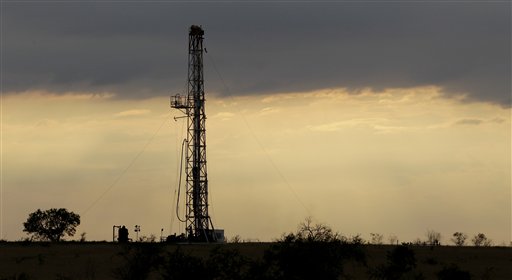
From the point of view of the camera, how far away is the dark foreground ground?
50.3 meters

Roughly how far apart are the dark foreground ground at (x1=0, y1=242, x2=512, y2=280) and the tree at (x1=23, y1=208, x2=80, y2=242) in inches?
1015

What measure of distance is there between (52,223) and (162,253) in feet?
139

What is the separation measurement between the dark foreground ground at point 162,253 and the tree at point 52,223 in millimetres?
25773

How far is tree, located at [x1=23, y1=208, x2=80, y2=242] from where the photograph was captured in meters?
87.1

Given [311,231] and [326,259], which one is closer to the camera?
[326,259]

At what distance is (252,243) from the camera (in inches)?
2397

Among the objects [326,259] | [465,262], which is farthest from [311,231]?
[465,262]

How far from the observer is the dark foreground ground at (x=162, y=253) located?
50.3 meters

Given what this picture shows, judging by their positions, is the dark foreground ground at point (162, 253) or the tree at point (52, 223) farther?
the tree at point (52, 223)

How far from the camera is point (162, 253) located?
4778 centimetres

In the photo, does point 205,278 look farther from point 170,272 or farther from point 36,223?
point 36,223

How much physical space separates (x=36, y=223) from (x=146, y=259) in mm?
49639

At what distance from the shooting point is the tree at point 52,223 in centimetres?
8712

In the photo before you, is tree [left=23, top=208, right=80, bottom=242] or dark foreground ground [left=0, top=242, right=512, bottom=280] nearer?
dark foreground ground [left=0, top=242, right=512, bottom=280]
